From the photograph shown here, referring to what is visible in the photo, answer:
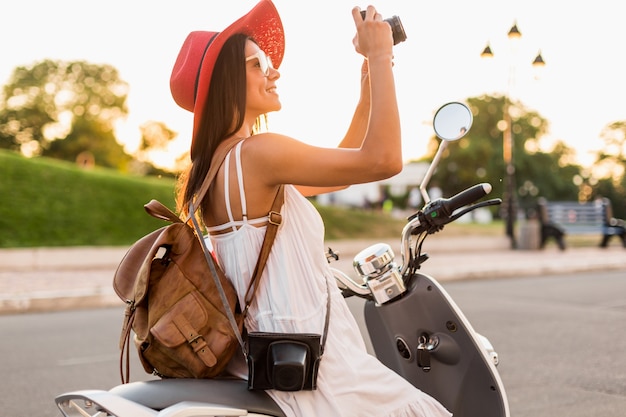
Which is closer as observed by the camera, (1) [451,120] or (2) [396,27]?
(2) [396,27]

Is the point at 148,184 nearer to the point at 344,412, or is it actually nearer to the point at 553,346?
the point at 553,346

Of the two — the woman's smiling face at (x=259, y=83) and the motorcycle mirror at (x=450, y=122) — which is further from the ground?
the woman's smiling face at (x=259, y=83)

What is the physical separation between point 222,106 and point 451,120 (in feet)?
2.91

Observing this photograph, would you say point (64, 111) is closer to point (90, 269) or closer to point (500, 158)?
point (500, 158)

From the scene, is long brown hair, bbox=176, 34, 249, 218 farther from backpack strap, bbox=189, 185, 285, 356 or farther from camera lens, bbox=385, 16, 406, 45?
camera lens, bbox=385, 16, 406, 45

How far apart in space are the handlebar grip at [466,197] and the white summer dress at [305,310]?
1.90ft

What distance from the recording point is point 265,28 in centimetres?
205

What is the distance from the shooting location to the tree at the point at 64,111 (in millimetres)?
54531

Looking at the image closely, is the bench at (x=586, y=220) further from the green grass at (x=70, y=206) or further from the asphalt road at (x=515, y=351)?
the asphalt road at (x=515, y=351)

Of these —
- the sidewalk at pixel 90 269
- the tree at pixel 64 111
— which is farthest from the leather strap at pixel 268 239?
the tree at pixel 64 111

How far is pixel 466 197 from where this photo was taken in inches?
91.4

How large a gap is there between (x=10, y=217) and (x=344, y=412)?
15850 millimetres

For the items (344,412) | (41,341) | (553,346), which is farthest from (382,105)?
(41,341)

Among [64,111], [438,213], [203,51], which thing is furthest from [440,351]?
[64,111]
